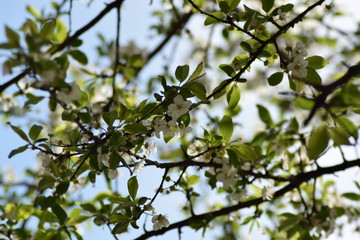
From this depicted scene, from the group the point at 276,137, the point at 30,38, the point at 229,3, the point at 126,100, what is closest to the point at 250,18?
the point at 229,3

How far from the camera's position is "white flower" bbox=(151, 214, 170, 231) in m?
1.61

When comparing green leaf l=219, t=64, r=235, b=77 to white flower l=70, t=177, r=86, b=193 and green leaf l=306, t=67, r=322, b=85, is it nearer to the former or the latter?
green leaf l=306, t=67, r=322, b=85

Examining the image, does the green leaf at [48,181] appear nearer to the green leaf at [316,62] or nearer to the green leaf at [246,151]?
the green leaf at [246,151]

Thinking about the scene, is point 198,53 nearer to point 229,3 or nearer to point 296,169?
point 296,169

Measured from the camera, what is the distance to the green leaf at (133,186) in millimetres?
Answer: 1594

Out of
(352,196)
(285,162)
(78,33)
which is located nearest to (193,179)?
(285,162)

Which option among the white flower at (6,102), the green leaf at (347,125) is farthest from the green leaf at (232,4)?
the white flower at (6,102)

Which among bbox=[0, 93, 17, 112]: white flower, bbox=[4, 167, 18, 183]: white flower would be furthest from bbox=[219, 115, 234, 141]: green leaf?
bbox=[4, 167, 18, 183]: white flower

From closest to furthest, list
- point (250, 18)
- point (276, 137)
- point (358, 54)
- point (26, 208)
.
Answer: point (250, 18) → point (26, 208) → point (276, 137) → point (358, 54)

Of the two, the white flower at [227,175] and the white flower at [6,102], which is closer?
the white flower at [227,175]

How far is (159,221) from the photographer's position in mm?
1610

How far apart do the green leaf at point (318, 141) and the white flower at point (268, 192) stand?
1017 millimetres

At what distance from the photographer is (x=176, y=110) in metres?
1.43

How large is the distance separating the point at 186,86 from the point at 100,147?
364 millimetres
